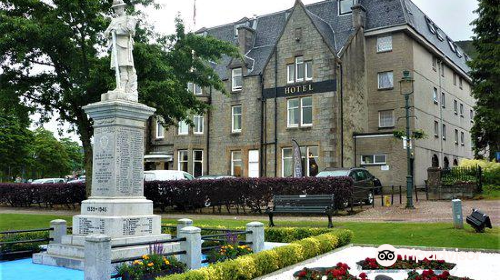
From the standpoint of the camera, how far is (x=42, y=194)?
3009cm

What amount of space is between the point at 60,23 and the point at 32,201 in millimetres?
14237

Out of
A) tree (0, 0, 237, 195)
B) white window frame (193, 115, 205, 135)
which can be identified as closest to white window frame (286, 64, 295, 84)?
white window frame (193, 115, 205, 135)

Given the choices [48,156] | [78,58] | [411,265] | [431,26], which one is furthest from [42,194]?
[431,26]

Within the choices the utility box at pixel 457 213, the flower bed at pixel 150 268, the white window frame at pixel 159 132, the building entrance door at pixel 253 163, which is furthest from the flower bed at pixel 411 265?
the white window frame at pixel 159 132

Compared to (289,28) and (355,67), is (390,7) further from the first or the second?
(289,28)

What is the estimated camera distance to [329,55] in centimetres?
3581

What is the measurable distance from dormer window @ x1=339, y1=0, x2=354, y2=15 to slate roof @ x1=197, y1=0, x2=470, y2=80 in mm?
410

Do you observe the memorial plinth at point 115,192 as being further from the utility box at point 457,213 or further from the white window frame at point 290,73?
the white window frame at point 290,73

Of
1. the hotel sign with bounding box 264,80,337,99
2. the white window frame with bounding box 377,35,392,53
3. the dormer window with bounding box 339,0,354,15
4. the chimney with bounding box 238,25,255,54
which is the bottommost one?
the hotel sign with bounding box 264,80,337,99

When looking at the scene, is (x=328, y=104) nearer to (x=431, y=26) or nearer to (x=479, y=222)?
(x=431, y=26)

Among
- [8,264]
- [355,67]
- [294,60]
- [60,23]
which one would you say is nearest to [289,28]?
[294,60]

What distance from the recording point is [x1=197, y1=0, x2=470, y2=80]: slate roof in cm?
3803

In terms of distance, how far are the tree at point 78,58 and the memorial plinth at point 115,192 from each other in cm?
1066
